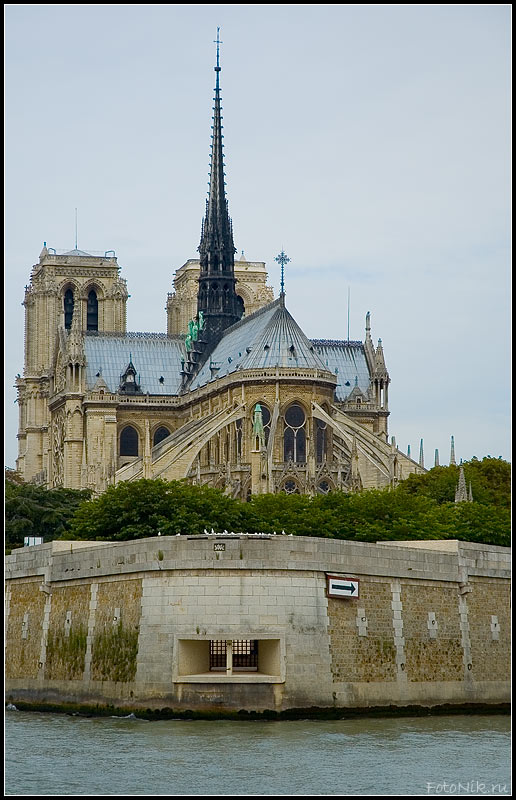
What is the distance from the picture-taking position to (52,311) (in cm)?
13862

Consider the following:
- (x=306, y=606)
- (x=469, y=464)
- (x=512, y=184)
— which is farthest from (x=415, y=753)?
(x=469, y=464)

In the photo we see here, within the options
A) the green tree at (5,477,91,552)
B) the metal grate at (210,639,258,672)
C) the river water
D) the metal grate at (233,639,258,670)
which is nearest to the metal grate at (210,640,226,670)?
the metal grate at (210,639,258,672)

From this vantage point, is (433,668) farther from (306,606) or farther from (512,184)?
(512,184)

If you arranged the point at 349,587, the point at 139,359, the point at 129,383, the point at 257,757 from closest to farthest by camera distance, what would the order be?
the point at 257,757, the point at 349,587, the point at 129,383, the point at 139,359

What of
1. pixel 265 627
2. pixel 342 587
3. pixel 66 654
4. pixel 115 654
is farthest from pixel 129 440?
pixel 265 627

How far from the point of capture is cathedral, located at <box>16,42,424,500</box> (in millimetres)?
105688

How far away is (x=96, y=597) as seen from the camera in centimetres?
5294

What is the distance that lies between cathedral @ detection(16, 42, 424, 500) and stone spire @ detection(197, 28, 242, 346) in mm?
91

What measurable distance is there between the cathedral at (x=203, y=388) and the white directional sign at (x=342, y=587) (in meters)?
49.4

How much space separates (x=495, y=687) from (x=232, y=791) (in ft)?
58.7

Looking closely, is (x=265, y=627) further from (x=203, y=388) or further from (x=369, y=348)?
(x=369, y=348)

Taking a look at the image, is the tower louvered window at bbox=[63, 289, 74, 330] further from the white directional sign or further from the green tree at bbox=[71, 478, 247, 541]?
the white directional sign

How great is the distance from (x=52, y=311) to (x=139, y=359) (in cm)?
1271

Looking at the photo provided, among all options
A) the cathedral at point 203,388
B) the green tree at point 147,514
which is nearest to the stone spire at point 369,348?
the cathedral at point 203,388
